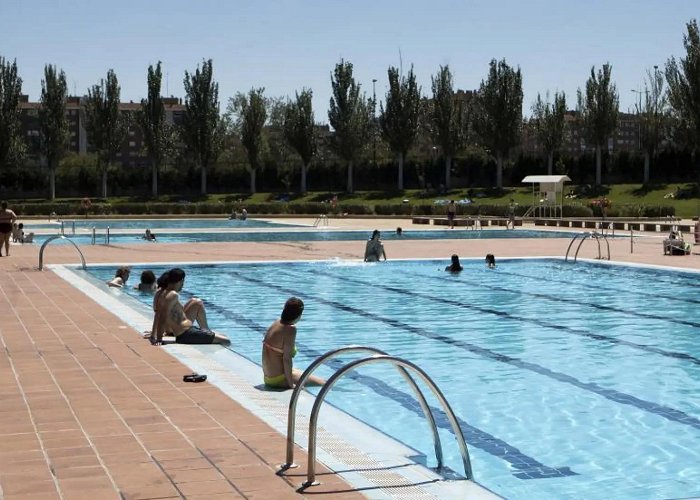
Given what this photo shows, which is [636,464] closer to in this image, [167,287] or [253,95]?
[167,287]

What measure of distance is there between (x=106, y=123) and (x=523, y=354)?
60.6 metres

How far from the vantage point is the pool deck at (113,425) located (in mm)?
4945

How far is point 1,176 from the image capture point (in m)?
68.1

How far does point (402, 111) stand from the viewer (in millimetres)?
69188

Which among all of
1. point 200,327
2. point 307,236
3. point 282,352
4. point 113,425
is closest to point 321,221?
point 307,236

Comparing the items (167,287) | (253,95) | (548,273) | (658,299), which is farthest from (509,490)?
(253,95)

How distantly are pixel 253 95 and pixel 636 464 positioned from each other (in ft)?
219

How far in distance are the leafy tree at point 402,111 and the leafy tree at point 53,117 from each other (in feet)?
72.9

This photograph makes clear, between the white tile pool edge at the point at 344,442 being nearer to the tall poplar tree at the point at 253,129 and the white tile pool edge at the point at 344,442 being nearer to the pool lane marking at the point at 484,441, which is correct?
the pool lane marking at the point at 484,441

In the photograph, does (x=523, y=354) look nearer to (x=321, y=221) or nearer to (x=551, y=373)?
(x=551, y=373)

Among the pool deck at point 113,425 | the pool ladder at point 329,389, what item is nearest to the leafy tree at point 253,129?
the pool deck at point 113,425

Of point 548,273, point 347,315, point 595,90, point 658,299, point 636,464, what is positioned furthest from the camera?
point 595,90

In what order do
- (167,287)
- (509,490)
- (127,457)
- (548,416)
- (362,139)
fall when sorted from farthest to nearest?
(362,139)
(167,287)
(548,416)
(509,490)
(127,457)

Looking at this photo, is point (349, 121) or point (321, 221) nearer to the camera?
point (321, 221)
